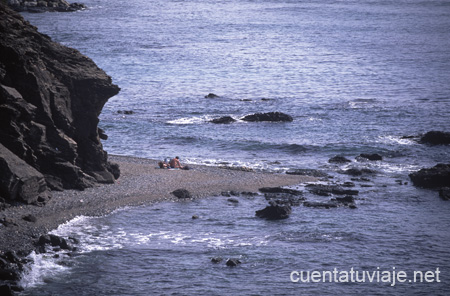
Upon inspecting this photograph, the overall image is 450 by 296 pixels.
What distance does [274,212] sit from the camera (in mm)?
36312

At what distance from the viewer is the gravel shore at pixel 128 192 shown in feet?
Answer: 102

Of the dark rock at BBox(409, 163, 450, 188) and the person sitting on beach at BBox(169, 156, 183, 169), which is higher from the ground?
the dark rock at BBox(409, 163, 450, 188)

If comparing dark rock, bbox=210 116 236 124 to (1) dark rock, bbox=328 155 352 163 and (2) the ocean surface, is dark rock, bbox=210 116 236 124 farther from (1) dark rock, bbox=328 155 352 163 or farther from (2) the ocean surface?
(1) dark rock, bbox=328 155 352 163

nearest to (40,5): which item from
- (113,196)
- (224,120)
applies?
(224,120)

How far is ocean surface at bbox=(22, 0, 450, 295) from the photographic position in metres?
29.2

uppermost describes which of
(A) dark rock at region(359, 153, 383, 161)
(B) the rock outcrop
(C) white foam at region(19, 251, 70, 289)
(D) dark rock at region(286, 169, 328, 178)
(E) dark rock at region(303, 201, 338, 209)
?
(B) the rock outcrop

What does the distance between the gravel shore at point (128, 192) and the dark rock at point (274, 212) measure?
16.0ft

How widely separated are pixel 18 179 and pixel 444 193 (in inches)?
1050

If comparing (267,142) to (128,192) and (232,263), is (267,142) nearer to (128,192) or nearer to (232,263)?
(128,192)

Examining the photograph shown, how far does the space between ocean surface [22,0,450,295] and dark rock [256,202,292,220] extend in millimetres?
499

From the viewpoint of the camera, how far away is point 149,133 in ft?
197

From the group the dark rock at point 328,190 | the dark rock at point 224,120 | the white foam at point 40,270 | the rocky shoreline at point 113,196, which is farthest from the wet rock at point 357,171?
the white foam at point 40,270

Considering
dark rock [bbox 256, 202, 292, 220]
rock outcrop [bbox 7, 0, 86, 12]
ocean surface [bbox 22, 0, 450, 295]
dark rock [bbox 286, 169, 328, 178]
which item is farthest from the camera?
rock outcrop [bbox 7, 0, 86, 12]

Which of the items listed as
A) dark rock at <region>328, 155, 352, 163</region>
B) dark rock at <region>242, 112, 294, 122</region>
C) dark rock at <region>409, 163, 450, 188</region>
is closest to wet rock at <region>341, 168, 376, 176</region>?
dark rock at <region>328, 155, 352, 163</region>
